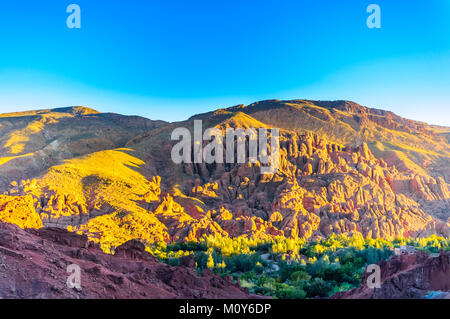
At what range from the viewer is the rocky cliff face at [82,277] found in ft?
32.3

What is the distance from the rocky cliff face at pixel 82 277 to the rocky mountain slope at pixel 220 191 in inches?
333

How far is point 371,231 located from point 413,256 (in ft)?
128

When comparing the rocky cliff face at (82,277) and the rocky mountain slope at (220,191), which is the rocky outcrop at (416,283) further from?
the rocky mountain slope at (220,191)

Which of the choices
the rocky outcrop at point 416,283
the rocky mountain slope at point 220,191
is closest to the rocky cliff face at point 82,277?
the rocky outcrop at point 416,283

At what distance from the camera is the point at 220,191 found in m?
65.1

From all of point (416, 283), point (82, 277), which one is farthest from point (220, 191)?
point (82, 277)

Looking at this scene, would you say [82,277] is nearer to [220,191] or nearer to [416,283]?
[416,283]

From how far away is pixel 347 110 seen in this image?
493 feet

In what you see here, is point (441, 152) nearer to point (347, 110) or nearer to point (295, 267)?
point (347, 110)

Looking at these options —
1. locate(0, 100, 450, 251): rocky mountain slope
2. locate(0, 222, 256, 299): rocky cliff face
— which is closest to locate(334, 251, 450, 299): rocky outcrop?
locate(0, 222, 256, 299): rocky cliff face

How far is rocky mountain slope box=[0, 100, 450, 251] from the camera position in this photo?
45.5 meters

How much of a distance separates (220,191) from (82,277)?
177ft

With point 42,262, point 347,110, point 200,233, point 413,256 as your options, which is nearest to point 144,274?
point 42,262

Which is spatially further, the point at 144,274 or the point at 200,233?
the point at 200,233
